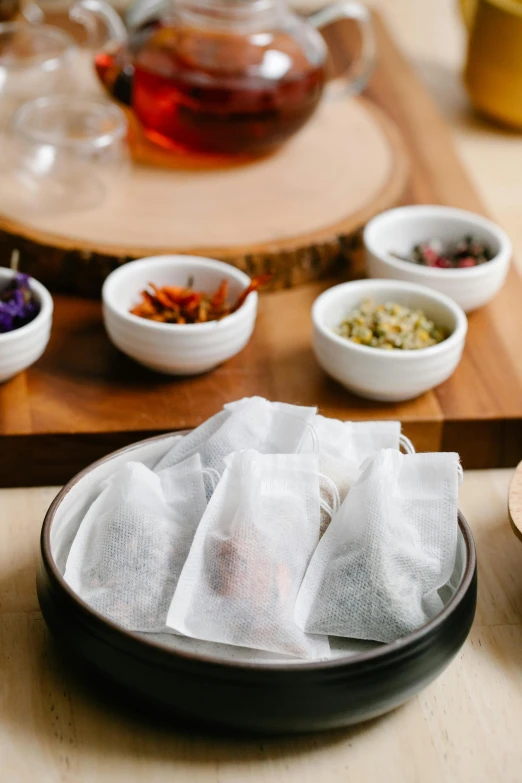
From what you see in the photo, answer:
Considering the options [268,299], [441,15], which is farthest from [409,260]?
[441,15]

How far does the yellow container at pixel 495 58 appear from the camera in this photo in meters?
1.80

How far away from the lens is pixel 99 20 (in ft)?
5.34

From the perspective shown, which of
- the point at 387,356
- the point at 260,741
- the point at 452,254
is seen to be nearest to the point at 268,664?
the point at 260,741

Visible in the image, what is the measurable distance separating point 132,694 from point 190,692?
57 millimetres

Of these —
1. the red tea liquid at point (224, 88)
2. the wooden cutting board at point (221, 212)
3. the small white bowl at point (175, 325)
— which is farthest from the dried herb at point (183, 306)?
the red tea liquid at point (224, 88)

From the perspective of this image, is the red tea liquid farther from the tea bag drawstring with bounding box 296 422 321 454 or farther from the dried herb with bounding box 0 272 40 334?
the tea bag drawstring with bounding box 296 422 321 454

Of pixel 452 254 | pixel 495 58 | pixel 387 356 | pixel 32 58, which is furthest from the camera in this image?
pixel 495 58

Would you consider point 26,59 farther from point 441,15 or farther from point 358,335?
point 441,15

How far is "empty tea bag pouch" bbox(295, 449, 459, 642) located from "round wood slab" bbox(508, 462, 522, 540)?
3.2 inches

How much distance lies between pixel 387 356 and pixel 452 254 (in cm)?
33

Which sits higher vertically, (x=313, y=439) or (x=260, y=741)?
(x=313, y=439)

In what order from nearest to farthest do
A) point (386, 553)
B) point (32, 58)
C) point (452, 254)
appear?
point (386, 553) < point (452, 254) < point (32, 58)

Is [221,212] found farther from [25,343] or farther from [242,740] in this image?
[242,740]

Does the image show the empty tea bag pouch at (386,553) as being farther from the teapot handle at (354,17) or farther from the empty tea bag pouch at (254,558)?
the teapot handle at (354,17)
